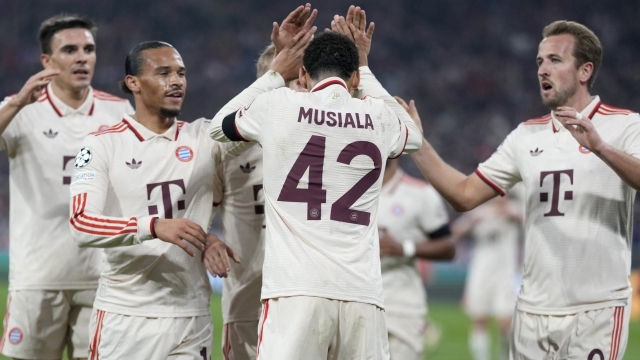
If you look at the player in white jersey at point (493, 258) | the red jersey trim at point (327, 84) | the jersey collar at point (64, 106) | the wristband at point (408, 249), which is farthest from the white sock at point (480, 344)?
the red jersey trim at point (327, 84)

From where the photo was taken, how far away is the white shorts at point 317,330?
424 cm

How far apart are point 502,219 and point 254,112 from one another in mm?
9483

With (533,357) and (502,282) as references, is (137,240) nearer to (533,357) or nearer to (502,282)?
(533,357)

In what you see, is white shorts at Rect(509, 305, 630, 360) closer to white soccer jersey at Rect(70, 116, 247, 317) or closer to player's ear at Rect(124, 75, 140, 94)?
white soccer jersey at Rect(70, 116, 247, 317)

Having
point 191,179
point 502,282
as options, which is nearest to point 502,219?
point 502,282

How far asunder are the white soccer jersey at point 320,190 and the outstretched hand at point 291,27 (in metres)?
0.73

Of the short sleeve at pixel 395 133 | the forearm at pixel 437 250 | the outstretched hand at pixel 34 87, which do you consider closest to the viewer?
the short sleeve at pixel 395 133

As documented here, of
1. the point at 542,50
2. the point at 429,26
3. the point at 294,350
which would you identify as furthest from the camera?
the point at 429,26

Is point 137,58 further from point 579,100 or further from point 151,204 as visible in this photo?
point 579,100

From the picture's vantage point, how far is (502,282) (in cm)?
1312

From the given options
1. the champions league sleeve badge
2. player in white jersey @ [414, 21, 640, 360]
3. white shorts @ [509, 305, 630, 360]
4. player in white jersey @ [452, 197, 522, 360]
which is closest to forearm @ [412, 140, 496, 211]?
player in white jersey @ [414, 21, 640, 360]

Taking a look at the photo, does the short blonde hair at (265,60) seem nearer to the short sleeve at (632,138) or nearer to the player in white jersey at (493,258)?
the short sleeve at (632,138)

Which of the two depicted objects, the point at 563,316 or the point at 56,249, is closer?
the point at 563,316

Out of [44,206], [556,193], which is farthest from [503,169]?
[44,206]
